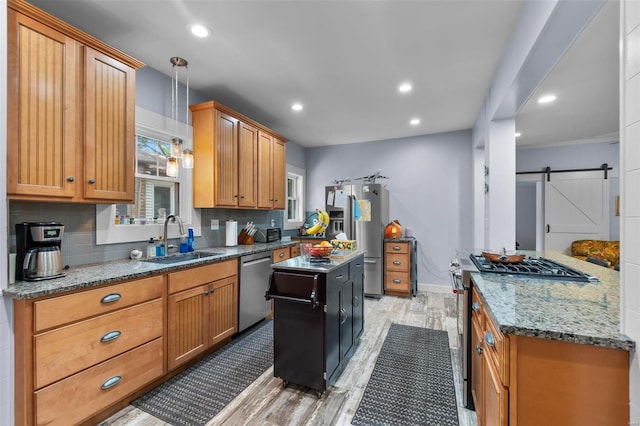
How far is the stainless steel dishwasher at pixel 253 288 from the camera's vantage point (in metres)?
2.84

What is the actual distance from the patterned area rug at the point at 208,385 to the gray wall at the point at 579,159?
17.7 feet

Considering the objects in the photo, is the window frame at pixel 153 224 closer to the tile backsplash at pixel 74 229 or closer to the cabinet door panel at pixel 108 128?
the tile backsplash at pixel 74 229

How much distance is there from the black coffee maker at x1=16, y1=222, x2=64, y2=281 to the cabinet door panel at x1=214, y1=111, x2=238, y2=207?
141 centimetres

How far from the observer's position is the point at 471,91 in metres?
3.05

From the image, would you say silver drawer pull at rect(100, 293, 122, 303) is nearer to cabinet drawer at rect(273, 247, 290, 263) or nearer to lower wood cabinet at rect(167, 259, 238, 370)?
lower wood cabinet at rect(167, 259, 238, 370)

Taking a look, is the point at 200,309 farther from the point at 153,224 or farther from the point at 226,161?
the point at 226,161

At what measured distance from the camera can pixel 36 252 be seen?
160cm

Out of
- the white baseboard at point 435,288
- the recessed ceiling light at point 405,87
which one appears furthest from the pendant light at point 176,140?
the white baseboard at point 435,288

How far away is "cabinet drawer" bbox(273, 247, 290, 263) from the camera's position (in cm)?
342

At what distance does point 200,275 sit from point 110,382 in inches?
34.1

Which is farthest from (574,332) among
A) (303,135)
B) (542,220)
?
(542,220)

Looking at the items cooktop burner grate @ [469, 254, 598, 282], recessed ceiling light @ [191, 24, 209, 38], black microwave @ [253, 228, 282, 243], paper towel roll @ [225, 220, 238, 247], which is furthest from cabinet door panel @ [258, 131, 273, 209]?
cooktop burner grate @ [469, 254, 598, 282]

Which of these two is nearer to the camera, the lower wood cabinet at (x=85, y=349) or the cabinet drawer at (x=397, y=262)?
the lower wood cabinet at (x=85, y=349)

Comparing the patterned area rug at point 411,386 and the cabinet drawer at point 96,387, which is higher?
the cabinet drawer at point 96,387
